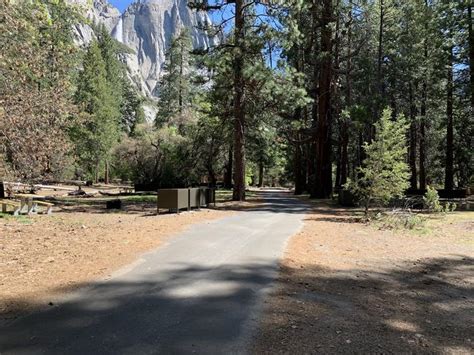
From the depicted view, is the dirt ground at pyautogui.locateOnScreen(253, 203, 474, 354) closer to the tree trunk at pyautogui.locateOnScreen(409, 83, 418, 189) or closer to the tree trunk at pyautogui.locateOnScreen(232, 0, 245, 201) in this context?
the tree trunk at pyautogui.locateOnScreen(232, 0, 245, 201)

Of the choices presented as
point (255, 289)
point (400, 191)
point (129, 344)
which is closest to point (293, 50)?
point (400, 191)

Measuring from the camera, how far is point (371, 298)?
6359 mm

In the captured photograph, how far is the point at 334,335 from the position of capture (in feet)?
15.5

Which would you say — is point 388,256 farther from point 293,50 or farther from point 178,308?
point 293,50

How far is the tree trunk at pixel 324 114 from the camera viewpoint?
28027mm

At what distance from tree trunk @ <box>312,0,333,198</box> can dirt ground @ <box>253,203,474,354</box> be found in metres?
17.4

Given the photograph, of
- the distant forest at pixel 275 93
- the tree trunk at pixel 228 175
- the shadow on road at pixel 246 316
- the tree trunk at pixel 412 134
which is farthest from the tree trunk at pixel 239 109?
the tree trunk at pixel 228 175

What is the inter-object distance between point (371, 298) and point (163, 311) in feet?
9.92

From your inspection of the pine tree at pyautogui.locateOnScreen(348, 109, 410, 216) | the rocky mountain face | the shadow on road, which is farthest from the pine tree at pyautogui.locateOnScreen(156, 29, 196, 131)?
the rocky mountain face

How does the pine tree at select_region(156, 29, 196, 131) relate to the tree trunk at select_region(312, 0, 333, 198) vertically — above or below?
above

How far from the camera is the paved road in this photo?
4.23 meters

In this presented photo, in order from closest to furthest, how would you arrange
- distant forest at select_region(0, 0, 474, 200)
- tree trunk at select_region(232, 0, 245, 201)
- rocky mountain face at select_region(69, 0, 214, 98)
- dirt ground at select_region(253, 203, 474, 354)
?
dirt ground at select_region(253, 203, 474, 354), distant forest at select_region(0, 0, 474, 200), tree trunk at select_region(232, 0, 245, 201), rocky mountain face at select_region(69, 0, 214, 98)

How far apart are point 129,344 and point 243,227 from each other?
341 inches

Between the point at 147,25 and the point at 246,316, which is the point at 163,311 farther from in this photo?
the point at 147,25
